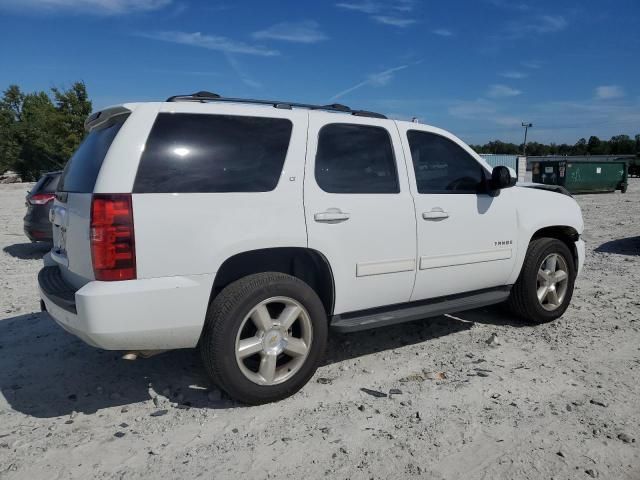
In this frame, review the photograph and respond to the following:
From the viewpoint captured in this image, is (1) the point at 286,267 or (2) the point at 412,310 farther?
(2) the point at 412,310

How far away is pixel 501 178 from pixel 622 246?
6.55 metres

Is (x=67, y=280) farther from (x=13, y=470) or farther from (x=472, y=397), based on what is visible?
(x=472, y=397)

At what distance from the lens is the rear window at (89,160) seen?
10.1 feet

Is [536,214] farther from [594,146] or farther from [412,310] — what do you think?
[594,146]

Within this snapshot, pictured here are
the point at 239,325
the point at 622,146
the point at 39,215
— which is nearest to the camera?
the point at 239,325

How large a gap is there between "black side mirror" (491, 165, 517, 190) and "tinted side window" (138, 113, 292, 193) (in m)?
1.89

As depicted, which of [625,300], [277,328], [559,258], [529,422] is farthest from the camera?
[625,300]

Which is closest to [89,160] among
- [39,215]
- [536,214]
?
[536,214]

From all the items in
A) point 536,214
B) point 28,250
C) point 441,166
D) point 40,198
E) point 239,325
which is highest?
point 441,166

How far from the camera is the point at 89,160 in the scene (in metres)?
3.30

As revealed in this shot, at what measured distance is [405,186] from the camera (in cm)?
385

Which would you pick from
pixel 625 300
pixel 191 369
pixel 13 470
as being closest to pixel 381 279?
pixel 191 369

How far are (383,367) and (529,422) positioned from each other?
1.19 metres

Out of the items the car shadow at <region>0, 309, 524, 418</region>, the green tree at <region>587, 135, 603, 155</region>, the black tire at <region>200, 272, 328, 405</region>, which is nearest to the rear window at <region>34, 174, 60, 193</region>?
the car shadow at <region>0, 309, 524, 418</region>
